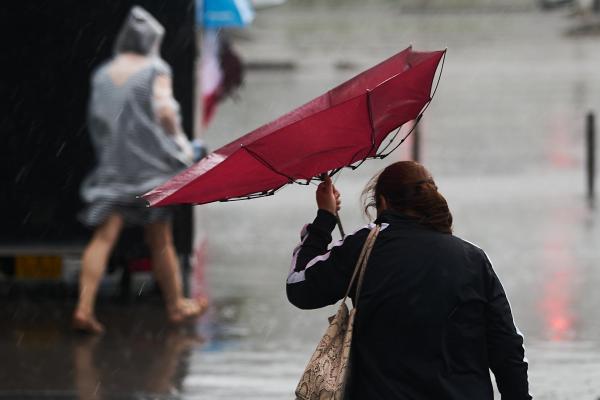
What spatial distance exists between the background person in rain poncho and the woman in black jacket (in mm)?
4821

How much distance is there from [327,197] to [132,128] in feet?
15.4

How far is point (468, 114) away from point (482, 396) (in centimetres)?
2079

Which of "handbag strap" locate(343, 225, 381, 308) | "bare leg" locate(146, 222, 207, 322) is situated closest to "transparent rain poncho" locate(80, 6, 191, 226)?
"bare leg" locate(146, 222, 207, 322)

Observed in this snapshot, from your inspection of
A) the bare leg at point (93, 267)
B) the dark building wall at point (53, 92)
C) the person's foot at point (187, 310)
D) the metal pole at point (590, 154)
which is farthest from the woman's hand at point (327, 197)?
the metal pole at point (590, 154)

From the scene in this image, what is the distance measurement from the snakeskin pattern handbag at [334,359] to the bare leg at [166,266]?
5.07 m

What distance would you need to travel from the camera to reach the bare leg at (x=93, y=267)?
900 centimetres

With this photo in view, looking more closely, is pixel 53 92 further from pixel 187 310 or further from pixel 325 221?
pixel 325 221

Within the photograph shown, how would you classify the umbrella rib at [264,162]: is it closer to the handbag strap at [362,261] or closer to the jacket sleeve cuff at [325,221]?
the jacket sleeve cuff at [325,221]

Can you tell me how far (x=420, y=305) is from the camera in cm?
417

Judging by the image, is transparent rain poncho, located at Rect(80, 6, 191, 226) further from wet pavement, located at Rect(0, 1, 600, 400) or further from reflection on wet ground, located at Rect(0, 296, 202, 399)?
wet pavement, located at Rect(0, 1, 600, 400)

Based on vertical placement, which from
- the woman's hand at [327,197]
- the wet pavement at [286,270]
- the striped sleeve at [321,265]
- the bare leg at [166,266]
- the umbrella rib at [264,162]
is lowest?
the wet pavement at [286,270]

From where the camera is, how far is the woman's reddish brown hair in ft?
14.0

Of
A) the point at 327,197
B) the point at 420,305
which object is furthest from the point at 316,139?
the point at 420,305

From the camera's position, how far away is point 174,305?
941 cm
